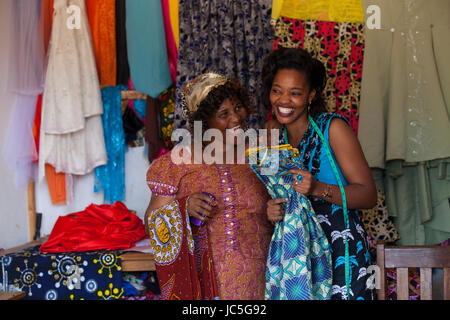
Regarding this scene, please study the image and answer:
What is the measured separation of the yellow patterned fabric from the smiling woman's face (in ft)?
4.41

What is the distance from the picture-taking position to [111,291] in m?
3.03

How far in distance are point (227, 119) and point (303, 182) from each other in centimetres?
54

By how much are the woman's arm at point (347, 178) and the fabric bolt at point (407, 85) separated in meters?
1.24

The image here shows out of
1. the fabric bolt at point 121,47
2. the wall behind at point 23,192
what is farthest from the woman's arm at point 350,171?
the wall behind at point 23,192

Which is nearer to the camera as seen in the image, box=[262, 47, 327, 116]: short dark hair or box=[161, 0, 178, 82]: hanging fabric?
box=[262, 47, 327, 116]: short dark hair

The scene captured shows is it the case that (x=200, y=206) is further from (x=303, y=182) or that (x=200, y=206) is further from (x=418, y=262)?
(x=418, y=262)

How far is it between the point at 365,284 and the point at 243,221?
578mm

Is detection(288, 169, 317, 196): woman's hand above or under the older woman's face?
under

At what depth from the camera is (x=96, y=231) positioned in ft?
10.8

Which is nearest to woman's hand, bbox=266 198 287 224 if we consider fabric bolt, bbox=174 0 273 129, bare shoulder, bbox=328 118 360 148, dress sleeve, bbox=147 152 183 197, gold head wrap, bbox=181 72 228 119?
bare shoulder, bbox=328 118 360 148

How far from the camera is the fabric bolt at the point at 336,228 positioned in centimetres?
187

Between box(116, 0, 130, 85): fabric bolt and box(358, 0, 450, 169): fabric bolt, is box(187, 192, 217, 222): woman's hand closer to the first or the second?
box(358, 0, 450, 169): fabric bolt

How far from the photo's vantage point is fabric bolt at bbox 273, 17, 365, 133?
3295 mm

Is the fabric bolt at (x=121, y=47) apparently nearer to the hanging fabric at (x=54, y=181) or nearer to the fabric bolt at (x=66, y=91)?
the fabric bolt at (x=66, y=91)
